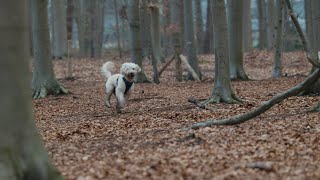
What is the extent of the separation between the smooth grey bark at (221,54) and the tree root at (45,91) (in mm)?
6031

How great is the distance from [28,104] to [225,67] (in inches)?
260

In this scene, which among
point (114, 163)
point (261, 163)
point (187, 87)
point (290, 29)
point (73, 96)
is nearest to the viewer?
point (261, 163)

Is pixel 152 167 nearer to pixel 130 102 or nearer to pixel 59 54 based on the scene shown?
pixel 130 102

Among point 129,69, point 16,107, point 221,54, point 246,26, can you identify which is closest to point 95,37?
point 246,26

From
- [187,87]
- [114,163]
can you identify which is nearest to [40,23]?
[187,87]

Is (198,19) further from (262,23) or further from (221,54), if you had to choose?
(221,54)

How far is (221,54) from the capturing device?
10.9m

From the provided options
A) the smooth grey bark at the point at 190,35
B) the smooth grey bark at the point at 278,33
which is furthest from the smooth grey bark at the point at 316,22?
the smooth grey bark at the point at 190,35

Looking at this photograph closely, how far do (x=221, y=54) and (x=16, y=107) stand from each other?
260 inches

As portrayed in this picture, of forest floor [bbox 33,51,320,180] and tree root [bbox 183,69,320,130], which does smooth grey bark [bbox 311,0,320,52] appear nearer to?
forest floor [bbox 33,51,320,180]

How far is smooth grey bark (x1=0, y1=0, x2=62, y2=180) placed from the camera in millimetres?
4836

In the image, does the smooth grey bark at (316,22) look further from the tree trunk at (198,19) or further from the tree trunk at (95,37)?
the tree trunk at (95,37)

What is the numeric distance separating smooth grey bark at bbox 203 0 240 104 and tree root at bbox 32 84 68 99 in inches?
237

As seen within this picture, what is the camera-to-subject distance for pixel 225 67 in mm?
11031
